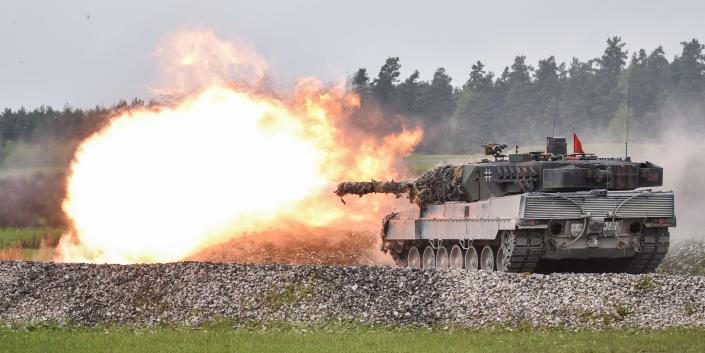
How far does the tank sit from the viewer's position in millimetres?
35594

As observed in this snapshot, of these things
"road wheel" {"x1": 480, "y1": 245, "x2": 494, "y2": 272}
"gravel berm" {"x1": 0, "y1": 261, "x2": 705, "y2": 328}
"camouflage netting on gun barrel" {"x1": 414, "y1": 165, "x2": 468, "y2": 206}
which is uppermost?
"camouflage netting on gun barrel" {"x1": 414, "y1": 165, "x2": 468, "y2": 206}

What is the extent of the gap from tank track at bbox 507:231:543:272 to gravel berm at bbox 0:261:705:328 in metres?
3.93

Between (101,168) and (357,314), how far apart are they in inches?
718

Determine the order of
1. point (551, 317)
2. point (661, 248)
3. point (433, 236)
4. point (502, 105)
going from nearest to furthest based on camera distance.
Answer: point (551, 317), point (661, 248), point (433, 236), point (502, 105)

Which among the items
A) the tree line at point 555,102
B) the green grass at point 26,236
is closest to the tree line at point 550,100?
the tree line at point 555,102

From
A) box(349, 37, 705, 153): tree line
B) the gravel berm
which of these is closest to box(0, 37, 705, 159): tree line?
box(349, 37, 705, 153): tree line

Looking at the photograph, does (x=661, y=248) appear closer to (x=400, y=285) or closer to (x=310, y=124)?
(x=400, y=285)

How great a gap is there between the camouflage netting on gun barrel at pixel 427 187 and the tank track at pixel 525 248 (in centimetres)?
464

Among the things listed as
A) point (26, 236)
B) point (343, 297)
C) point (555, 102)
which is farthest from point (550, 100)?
point (343, 297)

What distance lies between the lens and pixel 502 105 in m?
116

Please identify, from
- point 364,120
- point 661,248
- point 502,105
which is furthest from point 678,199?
point 502,105

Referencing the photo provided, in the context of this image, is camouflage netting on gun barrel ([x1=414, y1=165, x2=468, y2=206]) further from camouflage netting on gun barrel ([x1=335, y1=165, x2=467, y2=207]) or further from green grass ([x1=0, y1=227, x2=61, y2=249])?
green grass ([x1=0, y1=227, x2=61, y2=249])

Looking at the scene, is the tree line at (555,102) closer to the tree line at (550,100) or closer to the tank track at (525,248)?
the tree line at (550,100)

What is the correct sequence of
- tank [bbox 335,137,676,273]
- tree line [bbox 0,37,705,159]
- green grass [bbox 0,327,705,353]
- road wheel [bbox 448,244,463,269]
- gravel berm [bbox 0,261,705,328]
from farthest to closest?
tree line [bbox 0,37,705,159] < road wheel [bbox 448,244,463,269] < tank [bbox 335,137,676,273] < gravel berm [bbox 0,261,705,328] < green grass [bbox 0,327,705,353]
